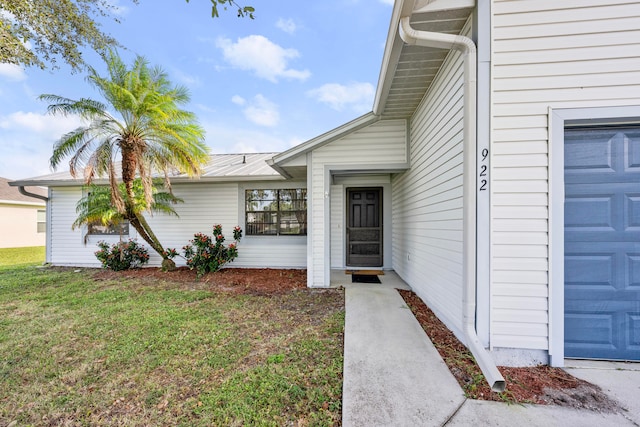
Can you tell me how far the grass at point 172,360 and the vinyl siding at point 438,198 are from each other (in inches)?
55.9

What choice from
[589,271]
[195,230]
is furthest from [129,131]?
[589,271]

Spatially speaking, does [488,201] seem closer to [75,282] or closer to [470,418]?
[470,418]

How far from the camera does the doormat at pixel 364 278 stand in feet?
17.3

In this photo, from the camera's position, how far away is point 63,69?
13.5 ft

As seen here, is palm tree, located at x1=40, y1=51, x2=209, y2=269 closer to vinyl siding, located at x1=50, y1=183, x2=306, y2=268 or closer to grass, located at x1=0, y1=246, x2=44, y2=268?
vinyl siding, located at x1=50, y1=183, x2=306, y2=268

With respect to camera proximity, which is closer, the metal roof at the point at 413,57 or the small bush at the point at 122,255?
the metal roof at the point at 413,57

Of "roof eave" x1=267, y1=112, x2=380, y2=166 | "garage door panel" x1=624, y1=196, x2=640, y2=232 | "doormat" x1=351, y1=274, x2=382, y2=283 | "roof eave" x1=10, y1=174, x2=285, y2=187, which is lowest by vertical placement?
"doormat" x1=351, y1=274, x2=382, y2=283

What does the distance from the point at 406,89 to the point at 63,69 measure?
570 centimetres

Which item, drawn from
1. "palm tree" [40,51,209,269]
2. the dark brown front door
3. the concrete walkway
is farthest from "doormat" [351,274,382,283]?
"palm tree" [40,51,209,269]

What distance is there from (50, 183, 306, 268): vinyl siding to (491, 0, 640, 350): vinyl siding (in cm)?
512

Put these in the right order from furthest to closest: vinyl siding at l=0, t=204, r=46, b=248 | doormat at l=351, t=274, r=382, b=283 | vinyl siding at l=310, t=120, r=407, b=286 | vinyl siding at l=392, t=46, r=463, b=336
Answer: vinyl siding at l=0, t=204, r=46, b=248, doormat at l=351, t=274, r=382, b=283, vinyl siding at l=310, t=120, r=407, b=286, vinyl siding at l=392, t=46, r=463, b=336

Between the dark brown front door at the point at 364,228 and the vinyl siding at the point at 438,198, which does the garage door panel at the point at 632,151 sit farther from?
the dark brown front door at the point at 364,228

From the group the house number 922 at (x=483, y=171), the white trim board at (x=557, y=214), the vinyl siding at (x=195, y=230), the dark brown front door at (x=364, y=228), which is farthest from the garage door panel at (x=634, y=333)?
the vinyl siding at (x=195, y=230)

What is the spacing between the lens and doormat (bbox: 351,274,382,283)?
5281mm
